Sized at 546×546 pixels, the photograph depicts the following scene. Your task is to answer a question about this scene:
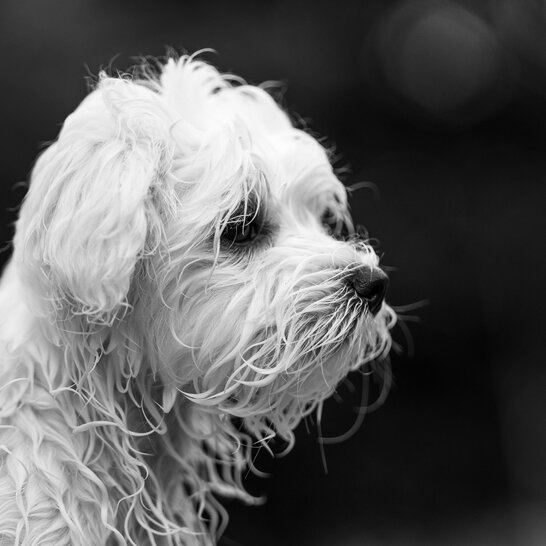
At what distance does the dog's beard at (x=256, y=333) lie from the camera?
2.21 metres

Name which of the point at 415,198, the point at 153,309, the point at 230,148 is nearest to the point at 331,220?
the point at 230,148

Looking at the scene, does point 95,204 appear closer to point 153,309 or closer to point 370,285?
point 153,309

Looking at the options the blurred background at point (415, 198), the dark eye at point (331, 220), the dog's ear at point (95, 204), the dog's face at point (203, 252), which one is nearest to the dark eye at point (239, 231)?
the dog's face at point (203, 252)

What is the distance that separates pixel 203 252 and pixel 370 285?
46 cm

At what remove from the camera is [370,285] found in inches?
92.3

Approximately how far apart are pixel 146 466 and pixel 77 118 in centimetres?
89

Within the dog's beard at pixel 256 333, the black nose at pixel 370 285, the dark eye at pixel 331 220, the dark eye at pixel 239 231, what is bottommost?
the dog's beard at pixel 256 333

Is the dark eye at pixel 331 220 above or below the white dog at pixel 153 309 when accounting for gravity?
above

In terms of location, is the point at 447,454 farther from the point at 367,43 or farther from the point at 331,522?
the point at 367,43

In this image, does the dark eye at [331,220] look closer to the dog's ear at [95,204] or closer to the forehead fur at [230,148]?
the forehead fur at [230,148]

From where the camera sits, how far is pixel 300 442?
6.27 meters

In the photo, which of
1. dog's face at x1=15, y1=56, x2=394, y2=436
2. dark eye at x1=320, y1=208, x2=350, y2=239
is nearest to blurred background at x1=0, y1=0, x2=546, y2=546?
dark eye at x1=320, y1=208, x2=350, y2=239

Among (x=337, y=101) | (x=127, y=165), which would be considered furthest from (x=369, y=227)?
(x=127, y=165)

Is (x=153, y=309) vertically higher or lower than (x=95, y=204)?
lower
